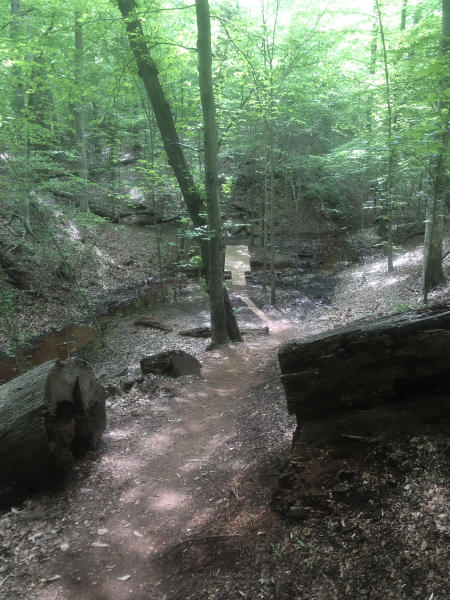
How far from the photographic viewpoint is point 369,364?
3.40 meters

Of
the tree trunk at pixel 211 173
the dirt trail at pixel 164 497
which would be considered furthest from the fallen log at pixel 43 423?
the tree trunk at pixel 211 173

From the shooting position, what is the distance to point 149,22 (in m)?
12.6

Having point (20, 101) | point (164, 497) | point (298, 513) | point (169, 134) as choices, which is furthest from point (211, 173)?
point (20, 101)

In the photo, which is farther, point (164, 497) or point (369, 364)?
point (164, 497)

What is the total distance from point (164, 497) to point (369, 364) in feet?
8.52

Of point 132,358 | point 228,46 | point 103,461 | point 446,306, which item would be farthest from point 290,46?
point 103,461

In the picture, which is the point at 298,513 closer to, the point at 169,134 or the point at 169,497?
the point at 169,497

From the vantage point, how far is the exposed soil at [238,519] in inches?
94.7

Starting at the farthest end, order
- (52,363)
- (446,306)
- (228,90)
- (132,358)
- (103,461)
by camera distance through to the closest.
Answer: (228,90) → (132,358) → (103,461) → (52,363) → (446,306)

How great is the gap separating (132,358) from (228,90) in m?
12.3

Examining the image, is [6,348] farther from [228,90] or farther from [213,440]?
A: [228,90]

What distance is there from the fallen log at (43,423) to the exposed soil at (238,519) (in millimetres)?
302

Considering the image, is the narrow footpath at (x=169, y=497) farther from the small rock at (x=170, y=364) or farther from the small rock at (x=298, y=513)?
the small rock at (x=170, y=364)

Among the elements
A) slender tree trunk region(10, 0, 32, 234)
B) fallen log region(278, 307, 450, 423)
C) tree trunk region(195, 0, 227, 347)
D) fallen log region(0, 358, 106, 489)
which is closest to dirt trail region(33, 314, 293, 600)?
fallen log region(0, 358, 106, 489)
